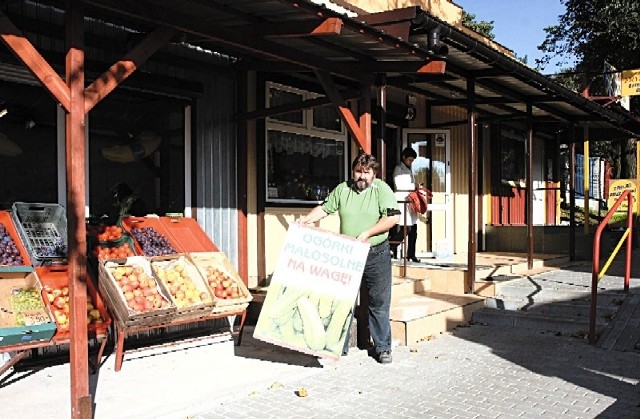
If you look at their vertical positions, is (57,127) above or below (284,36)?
below

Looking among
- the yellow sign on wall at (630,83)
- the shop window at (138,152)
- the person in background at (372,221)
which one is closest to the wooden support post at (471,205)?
the person in background at (372,221)

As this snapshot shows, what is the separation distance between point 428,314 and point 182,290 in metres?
2.84

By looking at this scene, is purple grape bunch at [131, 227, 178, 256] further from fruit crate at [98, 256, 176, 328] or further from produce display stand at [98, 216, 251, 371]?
fruit crate at [98, 256, 176, 328]

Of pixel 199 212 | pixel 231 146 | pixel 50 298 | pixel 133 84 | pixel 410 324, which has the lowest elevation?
pixel 410 324

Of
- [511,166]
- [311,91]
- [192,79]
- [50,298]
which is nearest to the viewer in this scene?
[50,298]

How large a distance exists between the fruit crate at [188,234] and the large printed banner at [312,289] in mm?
1606

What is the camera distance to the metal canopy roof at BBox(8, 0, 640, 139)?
5.09 m

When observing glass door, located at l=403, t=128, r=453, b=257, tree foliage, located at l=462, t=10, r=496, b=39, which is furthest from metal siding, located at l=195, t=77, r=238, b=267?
tree foliage, located at l=462, t=10, r=496, b=39

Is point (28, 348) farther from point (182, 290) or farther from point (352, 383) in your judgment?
point (352, 383)

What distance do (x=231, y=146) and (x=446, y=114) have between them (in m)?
5.83

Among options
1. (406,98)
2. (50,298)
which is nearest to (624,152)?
(406,98)

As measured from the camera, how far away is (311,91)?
938 cm

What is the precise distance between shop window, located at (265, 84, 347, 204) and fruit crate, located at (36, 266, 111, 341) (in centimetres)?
328

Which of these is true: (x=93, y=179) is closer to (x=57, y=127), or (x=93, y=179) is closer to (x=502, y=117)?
(x=57, y=127)
